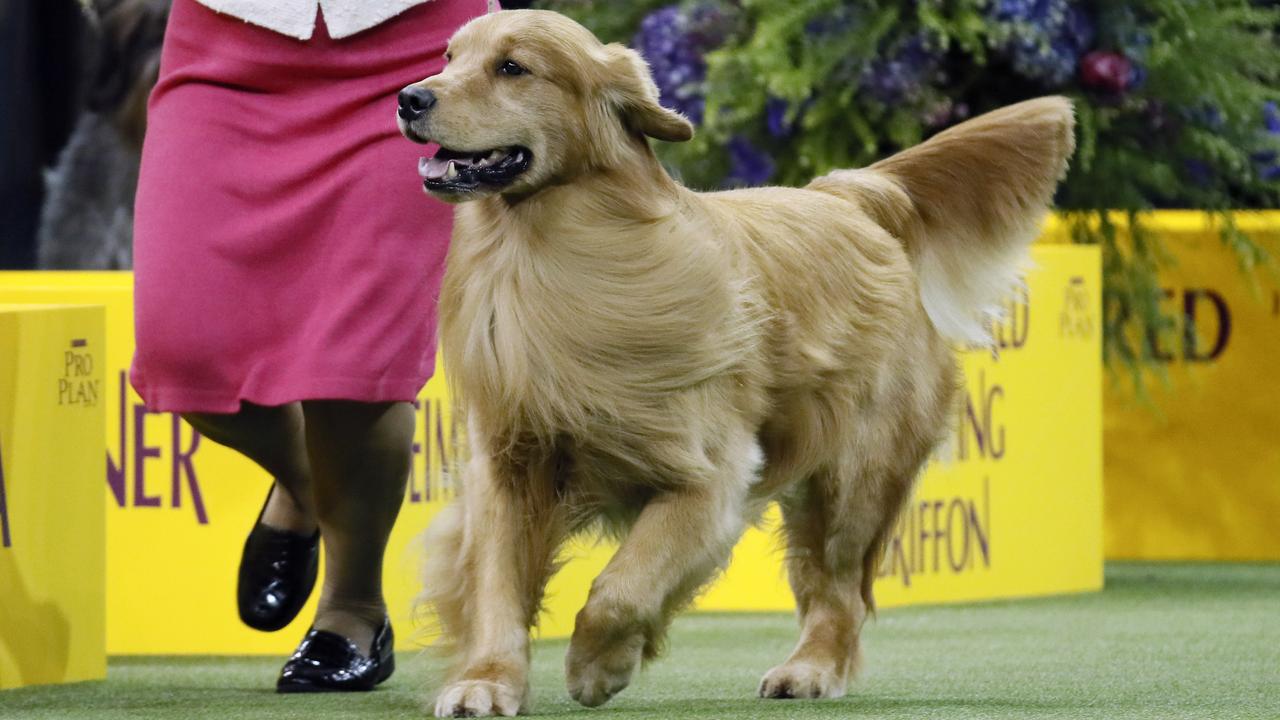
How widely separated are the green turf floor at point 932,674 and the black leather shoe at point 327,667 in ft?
0.20

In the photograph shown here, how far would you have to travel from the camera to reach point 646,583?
12.0 feet

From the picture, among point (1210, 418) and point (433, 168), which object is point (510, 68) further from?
point (1210, 418)

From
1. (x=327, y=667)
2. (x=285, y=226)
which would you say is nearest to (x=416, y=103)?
(x=285, y=226)

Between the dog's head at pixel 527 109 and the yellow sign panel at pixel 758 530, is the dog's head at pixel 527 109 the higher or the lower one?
the higher one

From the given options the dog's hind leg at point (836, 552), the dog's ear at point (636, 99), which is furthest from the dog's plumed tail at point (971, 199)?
the dog's ear at point (636, 99)

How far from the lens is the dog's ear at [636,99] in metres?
3.74

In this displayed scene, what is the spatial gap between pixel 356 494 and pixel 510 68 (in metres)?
1.07

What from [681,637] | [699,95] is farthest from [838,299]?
[699,95]

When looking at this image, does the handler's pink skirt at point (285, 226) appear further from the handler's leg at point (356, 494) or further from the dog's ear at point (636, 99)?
the dog's ear at point (636, 99)

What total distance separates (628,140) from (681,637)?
88.4 inches

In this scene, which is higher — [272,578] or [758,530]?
[272,578]

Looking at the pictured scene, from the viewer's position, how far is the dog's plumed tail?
4.71m

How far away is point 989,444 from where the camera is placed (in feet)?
22.4

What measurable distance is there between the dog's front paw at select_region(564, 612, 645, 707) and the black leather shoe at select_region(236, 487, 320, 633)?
3.53 feet
